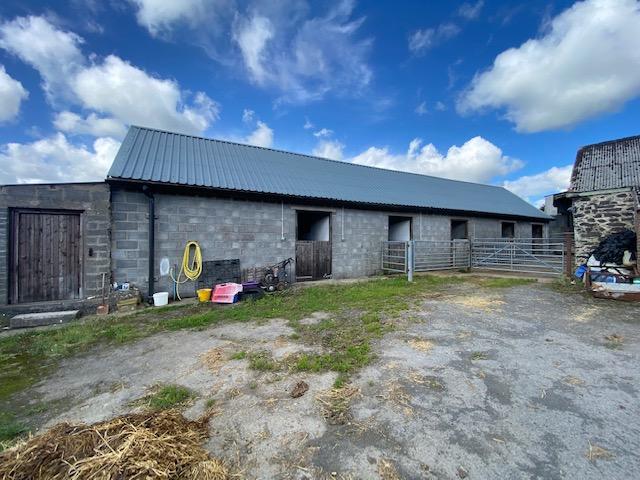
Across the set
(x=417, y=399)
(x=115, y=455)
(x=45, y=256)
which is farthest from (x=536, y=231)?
(x=45, y=256)

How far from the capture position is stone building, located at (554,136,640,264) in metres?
8.44

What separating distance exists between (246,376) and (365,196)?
8978mm

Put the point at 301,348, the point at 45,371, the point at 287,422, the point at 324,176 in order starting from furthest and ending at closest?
the point at 324,176 → the point at 301,348 → the point at 45,371 → the point at 287,422

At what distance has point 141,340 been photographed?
436cm

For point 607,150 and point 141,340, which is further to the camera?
point 607,150

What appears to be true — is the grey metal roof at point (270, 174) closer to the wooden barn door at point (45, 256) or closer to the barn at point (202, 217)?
the barn at point (202, 217)

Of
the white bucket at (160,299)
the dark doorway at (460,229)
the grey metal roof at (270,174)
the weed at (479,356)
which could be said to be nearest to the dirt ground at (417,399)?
the weed at (479,356)

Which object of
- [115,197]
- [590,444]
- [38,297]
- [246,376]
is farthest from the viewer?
[115,197]

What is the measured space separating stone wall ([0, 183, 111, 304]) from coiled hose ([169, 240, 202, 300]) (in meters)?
1.58

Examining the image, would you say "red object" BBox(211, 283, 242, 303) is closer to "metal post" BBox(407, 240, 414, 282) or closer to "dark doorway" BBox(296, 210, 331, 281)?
"dark doorway" BBox(296, 210, 331, 281)

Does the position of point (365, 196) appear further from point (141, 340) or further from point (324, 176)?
point (141, 340)

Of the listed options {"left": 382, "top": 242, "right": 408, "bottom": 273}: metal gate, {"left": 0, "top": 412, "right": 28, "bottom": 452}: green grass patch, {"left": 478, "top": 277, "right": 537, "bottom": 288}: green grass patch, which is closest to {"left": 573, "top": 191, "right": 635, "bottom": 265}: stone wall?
{"left": 478, "top": 277, "right": 537, "bottom": 288}: green grass patch

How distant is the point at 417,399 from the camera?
2.59 m

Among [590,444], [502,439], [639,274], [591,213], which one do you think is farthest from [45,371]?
[591,213]
